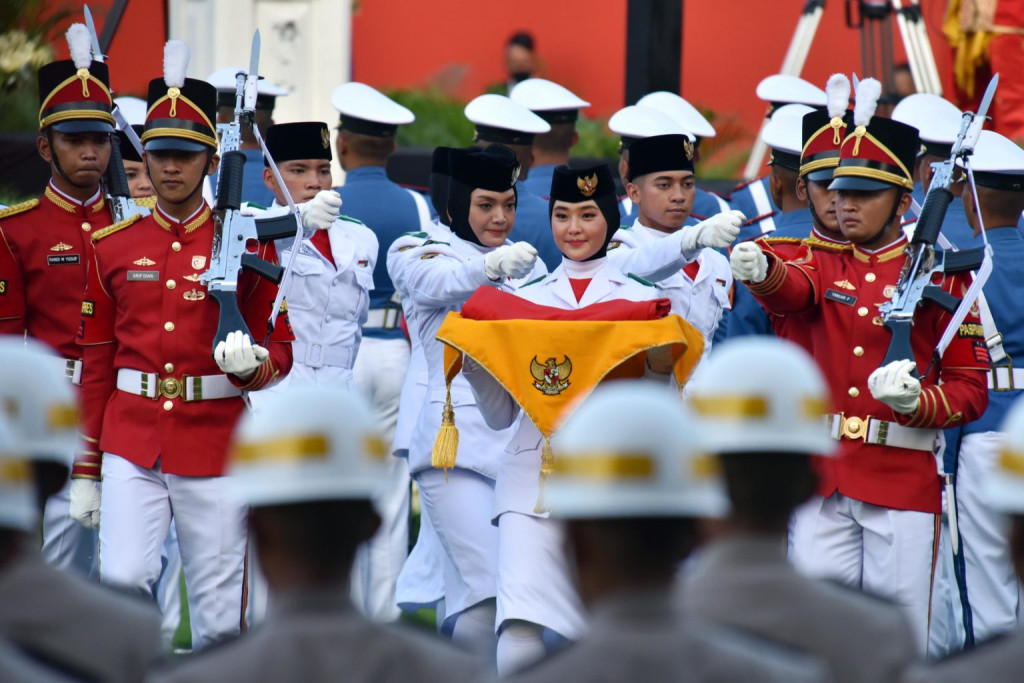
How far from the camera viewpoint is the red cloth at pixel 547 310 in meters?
5.68

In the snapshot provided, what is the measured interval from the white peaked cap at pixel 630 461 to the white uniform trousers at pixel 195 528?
3.50 metres

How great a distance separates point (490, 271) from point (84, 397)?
4.99ft

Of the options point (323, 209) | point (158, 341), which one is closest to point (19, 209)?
point (158, 341)

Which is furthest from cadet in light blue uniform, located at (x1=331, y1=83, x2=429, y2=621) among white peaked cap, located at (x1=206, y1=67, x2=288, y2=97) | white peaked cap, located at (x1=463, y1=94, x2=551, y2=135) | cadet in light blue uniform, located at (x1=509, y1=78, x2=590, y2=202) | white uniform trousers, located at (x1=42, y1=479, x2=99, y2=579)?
white uniform trousers, located at (x1=42, y1=479, x2=99, y2=579)

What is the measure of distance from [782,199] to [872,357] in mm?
2186

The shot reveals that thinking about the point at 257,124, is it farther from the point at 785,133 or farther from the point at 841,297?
the point at 841,297

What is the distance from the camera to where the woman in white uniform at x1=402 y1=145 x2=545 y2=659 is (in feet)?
21.0

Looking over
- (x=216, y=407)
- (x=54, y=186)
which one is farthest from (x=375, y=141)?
(x=216, y=407)

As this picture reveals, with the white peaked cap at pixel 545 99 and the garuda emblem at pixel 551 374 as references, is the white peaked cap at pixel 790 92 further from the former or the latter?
the garuda emblem at pixel 551 374

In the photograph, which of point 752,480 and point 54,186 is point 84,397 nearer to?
point 54,186

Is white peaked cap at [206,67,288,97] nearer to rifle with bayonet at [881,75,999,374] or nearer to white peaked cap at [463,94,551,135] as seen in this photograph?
white peaked cap at [463,94,551,135]

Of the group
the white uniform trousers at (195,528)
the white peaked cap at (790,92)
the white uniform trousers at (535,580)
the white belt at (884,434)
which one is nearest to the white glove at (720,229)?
the white belt at (884,434)

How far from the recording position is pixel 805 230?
742cm

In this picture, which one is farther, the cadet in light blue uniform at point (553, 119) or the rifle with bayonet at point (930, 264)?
the cadet in light blue uniform at point (553, 119)
